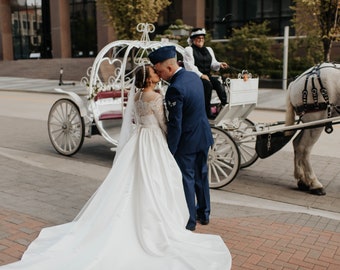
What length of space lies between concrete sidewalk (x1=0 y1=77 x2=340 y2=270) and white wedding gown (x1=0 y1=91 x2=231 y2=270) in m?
0.31

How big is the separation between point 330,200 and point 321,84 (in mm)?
1586

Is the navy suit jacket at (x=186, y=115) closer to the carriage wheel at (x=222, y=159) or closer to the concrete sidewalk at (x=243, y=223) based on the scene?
the concrete sidewalk at (x=243, y=223)

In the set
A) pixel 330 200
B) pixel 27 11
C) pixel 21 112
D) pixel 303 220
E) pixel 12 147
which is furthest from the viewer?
pixel 27 11

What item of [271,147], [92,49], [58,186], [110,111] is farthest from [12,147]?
[92,49]

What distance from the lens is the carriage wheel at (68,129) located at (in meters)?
8.21

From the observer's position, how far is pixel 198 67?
7.07 m

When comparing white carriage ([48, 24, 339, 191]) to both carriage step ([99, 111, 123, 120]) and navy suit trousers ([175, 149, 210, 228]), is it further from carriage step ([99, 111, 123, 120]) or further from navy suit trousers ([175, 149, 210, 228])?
navy suit trousers ([175, 149, 210, 228])

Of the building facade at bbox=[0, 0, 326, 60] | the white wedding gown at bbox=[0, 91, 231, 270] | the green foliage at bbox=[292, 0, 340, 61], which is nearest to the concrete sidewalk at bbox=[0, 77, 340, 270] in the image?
the white wedding gown at bbox=[0, 91, 231, 270]

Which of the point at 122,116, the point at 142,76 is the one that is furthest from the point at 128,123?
the point at 122,116

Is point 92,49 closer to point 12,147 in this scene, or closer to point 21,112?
point 21,112

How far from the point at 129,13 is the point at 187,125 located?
18.0m

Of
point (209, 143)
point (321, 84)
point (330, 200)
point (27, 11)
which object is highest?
point (27, 11)

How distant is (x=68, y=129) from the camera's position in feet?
27.4

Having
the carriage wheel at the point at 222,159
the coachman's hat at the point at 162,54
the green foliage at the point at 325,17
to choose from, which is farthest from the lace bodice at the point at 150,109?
the green foliage at the point at 325,17
